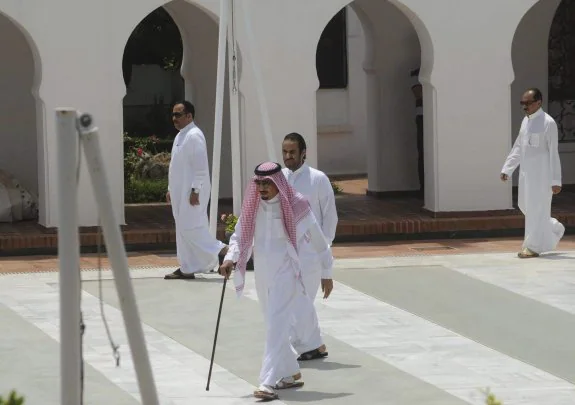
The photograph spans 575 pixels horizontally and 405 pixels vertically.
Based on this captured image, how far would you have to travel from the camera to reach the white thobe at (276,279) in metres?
8.56

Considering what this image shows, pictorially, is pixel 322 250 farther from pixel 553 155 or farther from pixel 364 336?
pixel 553 155

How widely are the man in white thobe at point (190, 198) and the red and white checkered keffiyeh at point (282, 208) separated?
4080mm

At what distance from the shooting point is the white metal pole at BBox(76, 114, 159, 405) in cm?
526

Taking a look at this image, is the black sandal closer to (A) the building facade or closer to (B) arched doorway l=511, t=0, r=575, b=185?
(A) the building facade

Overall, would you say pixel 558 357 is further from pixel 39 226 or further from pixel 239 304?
pixel 39 226

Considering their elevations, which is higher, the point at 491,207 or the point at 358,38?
the point at 358,38

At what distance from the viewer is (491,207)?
1602 cm

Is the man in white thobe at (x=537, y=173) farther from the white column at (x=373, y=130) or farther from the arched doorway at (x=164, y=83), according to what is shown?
the arched doorway at (x=164, y=83)

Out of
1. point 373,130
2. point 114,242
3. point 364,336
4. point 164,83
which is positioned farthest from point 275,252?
point 164,83

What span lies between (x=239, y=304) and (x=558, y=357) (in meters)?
2.98

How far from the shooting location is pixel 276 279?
8750 mm

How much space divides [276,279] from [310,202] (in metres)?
0.95

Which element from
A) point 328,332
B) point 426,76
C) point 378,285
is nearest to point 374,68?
point 426,76

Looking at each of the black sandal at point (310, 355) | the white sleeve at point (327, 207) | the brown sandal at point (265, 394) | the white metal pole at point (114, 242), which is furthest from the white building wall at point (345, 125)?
the white metal pole at point (114, 242)
